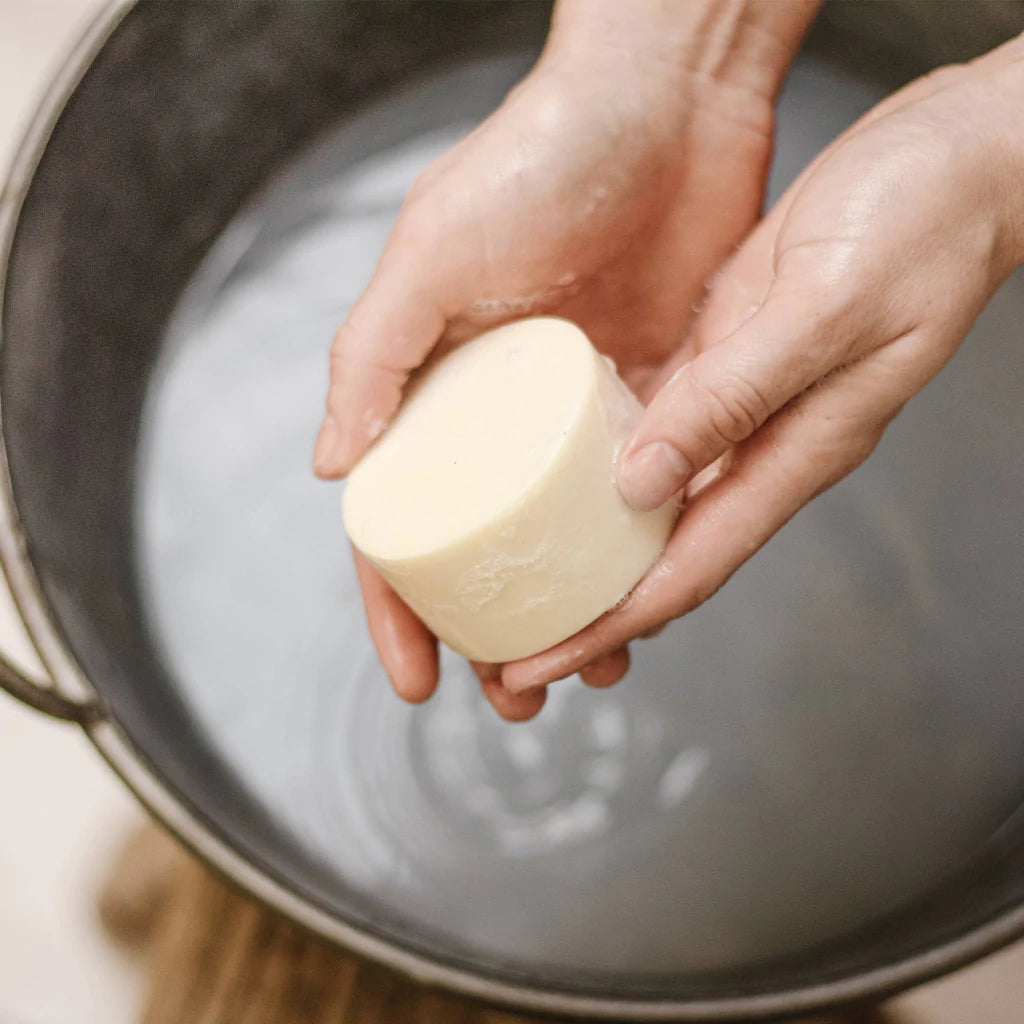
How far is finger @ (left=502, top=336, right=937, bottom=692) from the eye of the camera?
54 cm

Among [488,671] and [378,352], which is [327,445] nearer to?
[378,352]

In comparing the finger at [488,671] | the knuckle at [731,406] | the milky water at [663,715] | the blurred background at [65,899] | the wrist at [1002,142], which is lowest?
the milky water at [663,715]

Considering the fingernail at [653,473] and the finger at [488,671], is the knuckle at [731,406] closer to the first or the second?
the fingernail at [653,473]

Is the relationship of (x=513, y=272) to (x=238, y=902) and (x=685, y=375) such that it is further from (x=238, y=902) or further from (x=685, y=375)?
(x=238, y=902)

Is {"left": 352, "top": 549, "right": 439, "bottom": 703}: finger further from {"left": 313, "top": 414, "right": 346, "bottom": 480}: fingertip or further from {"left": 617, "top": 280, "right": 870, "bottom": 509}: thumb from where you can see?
{"left": 617, "top": 280, "right": 870, "bottom": 509}: thumb

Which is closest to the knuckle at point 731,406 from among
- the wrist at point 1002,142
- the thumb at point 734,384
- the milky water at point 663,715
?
the thumb at point 734,384

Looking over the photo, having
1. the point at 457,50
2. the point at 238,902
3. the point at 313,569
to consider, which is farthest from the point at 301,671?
the point at 457,50

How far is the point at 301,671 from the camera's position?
2.67 feet

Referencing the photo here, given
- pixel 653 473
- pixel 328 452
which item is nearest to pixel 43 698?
pixel 328 452

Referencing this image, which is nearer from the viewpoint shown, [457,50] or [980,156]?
[980,156]

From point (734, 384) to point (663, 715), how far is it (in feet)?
1.25

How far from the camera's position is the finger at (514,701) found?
0.64 meters

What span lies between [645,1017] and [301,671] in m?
0.50

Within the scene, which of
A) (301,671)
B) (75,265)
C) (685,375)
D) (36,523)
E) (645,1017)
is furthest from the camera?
(301,671)
